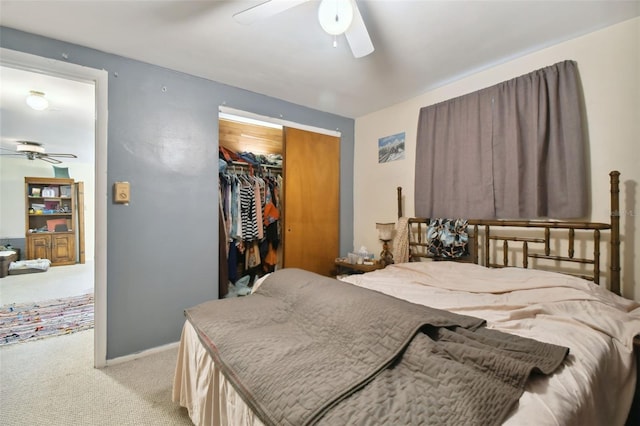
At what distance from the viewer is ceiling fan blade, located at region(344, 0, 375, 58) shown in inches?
56.4

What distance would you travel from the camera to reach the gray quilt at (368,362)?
2.24ft

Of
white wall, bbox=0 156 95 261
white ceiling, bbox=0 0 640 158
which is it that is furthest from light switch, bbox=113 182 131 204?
white wall, bbox=0 156 95 261

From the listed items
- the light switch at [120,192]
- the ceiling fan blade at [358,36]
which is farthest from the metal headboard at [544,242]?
the light switch at [120,192]

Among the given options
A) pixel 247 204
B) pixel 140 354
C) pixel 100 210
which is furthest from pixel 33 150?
pixel 140 354

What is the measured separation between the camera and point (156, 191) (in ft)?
7.41

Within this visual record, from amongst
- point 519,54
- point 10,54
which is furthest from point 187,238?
point 519,54

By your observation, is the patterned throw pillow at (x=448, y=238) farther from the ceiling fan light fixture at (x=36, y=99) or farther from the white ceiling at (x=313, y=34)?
the ceiling fan light fixture at (x=36, y=99)

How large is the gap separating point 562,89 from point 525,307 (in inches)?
63.1

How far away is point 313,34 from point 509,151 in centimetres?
176

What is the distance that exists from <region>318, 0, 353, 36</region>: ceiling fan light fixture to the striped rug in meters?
3.56

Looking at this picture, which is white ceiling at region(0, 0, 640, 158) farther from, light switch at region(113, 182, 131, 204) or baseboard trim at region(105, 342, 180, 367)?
baseboard trim at region(105, 342, 180, 367)

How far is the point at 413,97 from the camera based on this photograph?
9.36 feet

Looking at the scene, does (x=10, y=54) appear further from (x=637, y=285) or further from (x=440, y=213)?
(x=637, y=285)

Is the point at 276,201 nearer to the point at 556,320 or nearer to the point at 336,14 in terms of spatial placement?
the point at 336,14
